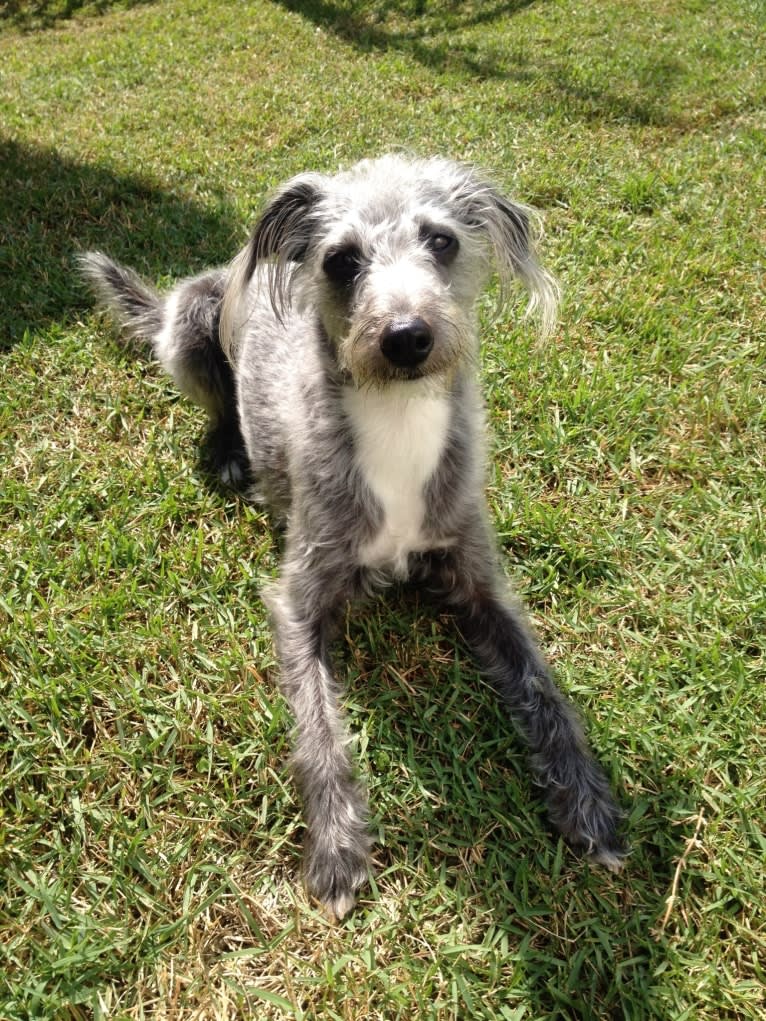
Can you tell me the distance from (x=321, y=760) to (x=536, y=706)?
73cm

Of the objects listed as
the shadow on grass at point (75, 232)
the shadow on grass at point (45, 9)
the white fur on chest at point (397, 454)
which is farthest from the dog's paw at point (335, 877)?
the shadow on grass at point (45, 9)

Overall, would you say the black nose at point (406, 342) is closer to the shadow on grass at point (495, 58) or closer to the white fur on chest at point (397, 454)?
the white fur on chest at point (397, 454)

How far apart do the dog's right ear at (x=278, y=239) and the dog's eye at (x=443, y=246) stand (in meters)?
0.47

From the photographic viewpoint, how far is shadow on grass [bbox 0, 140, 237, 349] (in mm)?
4500

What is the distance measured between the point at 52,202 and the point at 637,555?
4708 millimetres

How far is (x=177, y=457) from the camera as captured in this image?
11.8 ft

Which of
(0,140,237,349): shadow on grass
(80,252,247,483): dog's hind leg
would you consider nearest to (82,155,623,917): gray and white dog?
(80,252,247,483): dog's hind leg

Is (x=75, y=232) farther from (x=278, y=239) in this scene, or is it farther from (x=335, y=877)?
(x=335, y=877)

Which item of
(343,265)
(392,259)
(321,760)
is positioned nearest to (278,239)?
(343,265)

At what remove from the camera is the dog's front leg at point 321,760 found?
215cm

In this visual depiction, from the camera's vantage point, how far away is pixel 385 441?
2.62m

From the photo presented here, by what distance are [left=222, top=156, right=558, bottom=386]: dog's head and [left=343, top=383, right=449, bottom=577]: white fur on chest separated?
0.18 metres

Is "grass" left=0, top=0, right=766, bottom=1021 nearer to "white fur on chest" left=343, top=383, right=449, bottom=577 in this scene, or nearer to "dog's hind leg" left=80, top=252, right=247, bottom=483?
"dog's hind leg" left=80, top=252, right=247, bottom=483

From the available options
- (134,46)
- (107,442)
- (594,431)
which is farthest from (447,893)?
(134,46)
